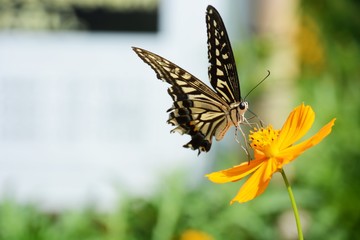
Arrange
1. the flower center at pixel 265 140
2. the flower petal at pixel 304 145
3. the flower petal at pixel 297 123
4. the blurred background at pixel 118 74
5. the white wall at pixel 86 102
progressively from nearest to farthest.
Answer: the flower petal at pixel 304 145 → the flower petal at pixel 297 123 → the flower center at pixel 265 140 → the blurred background at pixel 118 74 → the white wall at pixel 86 102

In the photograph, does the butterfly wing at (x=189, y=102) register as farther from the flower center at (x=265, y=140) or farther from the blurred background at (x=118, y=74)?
the blurred background at (x=118, y=74)

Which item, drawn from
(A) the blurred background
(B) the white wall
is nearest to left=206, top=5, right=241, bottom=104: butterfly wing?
(A) the blurred background

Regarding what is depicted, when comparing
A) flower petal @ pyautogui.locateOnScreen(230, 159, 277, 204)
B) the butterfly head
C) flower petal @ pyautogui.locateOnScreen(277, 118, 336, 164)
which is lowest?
flower petal @ pyautogui.locateOnScreen(230, 159, 277, 204)

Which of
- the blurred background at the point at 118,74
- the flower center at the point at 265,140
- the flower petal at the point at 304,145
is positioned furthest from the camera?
the blurred background at the point at 118,74

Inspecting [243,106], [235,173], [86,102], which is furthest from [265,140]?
[86,102]

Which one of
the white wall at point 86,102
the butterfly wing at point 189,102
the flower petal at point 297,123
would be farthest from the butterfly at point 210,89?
the white wall at point 86,102

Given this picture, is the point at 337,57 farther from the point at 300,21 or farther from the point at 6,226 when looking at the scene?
the point at 6,226

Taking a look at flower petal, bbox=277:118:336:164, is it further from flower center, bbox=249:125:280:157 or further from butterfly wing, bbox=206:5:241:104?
butterfly wing, bbox=206:5:241:104

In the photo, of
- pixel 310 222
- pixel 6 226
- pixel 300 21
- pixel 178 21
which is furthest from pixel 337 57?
pixel 6 226
